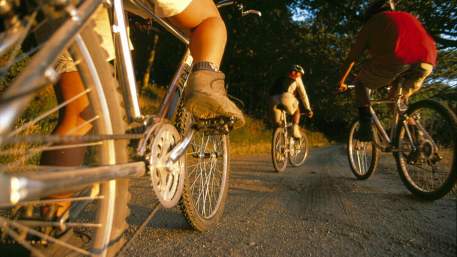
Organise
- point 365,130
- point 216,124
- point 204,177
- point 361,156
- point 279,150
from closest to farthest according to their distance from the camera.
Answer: point 216,124 < point 204,177 < point 365,130 < point 361,156 < point 279,150

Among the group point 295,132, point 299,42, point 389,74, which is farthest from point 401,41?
point 299,42

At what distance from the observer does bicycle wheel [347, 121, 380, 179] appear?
461 centimetres

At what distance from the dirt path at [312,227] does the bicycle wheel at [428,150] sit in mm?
134

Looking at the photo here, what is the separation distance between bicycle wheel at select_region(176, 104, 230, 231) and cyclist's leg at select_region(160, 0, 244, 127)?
33 cm

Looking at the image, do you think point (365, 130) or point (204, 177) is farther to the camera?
point (365, 130)

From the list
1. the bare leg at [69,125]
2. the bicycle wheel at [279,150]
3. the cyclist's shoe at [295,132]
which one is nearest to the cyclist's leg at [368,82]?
the bicycle wheel at [279,150]

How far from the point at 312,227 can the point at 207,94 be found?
988 mm

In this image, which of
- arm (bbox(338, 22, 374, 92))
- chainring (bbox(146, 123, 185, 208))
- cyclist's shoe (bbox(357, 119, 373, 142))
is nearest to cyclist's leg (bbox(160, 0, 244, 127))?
chainring (bbox(146, 123, 185, 208))

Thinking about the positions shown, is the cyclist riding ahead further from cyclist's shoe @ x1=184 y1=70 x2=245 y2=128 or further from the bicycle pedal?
cyclist's shoe @ x1=184 y1=70 x2=245 y2=128

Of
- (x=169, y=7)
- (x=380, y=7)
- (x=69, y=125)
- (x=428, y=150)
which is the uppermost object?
(x=380, y=7)

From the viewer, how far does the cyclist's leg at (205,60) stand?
1980mm

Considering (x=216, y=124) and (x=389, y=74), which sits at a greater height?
(x=389, y=74)

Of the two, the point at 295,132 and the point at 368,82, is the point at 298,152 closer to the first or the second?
the point at 295,132

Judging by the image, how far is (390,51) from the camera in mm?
3619
